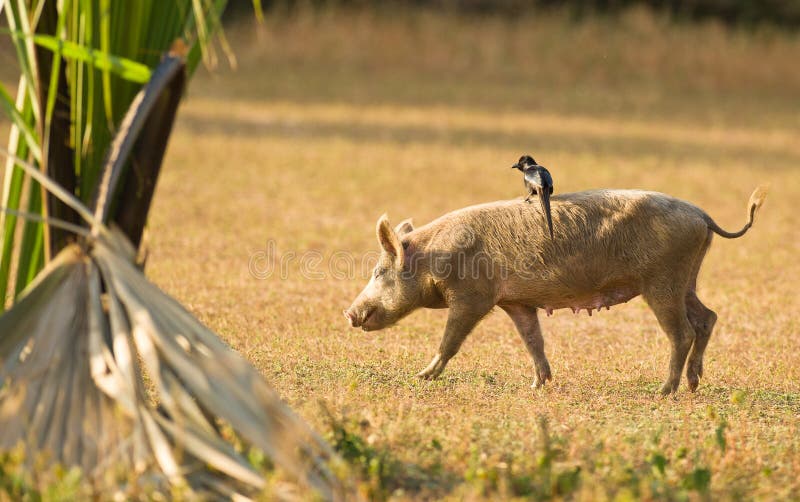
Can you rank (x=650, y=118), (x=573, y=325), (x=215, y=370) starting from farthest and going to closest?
(x=650, y=118) → (x=573, y=325) → (x=215, y=370)

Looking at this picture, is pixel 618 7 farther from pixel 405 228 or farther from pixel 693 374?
pixel 693 374

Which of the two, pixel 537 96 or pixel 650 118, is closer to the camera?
pixel 650 118

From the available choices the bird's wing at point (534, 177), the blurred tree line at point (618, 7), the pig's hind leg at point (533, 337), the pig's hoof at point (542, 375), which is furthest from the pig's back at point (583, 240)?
the blurred tree line at point (618, 7)

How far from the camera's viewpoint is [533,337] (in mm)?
5980

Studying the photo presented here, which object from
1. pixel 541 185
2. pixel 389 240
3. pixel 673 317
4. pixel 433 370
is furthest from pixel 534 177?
pixel 433 370

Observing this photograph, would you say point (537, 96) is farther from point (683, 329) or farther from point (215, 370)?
point (215, 370)

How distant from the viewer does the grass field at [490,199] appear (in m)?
4.60

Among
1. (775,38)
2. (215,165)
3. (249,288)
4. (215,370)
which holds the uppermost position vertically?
(215,370)

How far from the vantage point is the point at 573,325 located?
25.0 feet

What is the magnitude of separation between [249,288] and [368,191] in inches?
184

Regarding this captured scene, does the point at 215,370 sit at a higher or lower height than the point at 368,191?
higher

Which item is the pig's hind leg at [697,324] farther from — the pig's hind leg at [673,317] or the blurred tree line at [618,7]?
the blurred tree line at [618,7]

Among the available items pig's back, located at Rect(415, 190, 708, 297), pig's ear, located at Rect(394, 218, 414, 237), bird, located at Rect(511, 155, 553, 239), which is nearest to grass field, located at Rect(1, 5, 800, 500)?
pig's back, located at Rect(415, 190, 708, 297)

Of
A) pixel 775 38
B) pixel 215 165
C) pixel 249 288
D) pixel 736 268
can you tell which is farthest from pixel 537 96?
pixel 249 288
